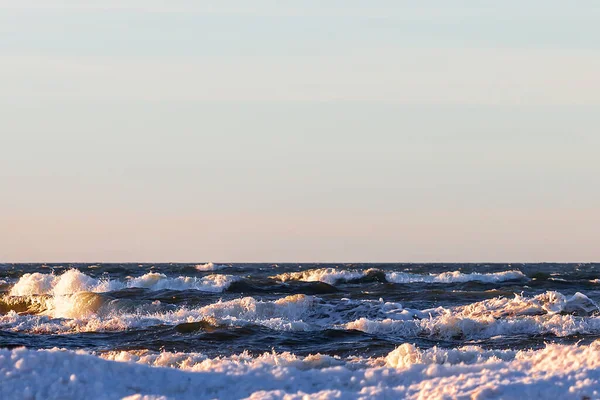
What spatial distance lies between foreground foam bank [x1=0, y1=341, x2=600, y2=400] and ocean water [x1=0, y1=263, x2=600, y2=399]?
0.01 metres

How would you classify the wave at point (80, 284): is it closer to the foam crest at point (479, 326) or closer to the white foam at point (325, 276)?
the white foam at point (325, 276)

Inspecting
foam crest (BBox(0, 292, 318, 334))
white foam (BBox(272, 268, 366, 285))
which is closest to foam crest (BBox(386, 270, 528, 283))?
Result: white foam (BBox(272, 268, 366, 285))

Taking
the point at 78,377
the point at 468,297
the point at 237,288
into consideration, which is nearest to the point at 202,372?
the point at 78,377

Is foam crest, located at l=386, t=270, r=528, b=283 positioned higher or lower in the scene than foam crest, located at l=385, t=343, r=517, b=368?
higher

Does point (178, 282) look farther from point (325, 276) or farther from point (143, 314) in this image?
point (143, 314)

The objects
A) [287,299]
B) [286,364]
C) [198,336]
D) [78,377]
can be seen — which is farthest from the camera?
[287,299]

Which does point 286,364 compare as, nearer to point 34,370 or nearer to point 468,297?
point 34,370

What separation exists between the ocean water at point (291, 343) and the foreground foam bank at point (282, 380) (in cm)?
1

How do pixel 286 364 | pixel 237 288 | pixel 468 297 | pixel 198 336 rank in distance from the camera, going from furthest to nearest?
pixel 237 288 < pixel 468 297 < pixel 198 336 < pixel 286 364

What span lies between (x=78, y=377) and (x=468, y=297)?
25244mm

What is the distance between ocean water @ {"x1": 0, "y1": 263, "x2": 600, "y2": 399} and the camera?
795cm

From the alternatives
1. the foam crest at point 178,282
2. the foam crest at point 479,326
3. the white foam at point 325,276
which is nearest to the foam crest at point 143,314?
the foam crest at point 479,326

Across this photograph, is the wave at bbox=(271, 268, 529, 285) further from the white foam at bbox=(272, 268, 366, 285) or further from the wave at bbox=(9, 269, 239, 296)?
the wave at bbox=(9, 269, 239, 296)

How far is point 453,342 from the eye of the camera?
1969 cm
